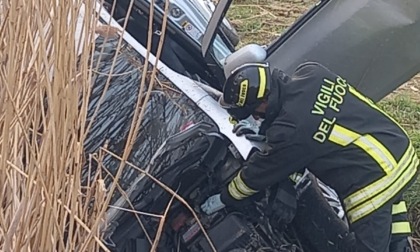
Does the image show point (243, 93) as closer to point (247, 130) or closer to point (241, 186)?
point (247, 130)

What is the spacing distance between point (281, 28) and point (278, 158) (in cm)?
386

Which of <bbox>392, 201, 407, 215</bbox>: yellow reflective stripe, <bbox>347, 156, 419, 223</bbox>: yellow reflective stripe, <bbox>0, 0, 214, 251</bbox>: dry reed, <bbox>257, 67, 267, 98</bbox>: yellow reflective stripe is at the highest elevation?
<bbox>0, 0, 214, 251</bbox>: dry reed

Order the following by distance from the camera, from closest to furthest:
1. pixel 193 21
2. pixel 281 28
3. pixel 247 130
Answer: pixel 247 130
pixel 193 21
pixel 281 28

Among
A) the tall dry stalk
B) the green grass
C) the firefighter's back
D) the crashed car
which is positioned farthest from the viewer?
the green grass

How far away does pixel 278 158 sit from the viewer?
11.3ft

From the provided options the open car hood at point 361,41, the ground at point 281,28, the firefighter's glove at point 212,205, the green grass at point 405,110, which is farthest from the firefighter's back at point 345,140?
the green grass at point 405,110

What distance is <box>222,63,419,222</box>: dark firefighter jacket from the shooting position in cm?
345

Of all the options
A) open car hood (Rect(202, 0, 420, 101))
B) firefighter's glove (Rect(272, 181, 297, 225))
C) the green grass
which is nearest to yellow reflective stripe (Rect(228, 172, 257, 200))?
firefighter's glove (Rect(272, 181, 297, 225))

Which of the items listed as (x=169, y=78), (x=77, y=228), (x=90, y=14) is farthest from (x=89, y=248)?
(x=169, y=78)

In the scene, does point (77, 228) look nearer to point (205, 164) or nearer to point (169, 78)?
point (205, 164)

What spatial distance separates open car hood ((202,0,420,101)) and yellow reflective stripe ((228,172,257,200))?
699 mm

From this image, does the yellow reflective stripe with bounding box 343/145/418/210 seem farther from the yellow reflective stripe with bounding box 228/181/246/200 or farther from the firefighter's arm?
the yellow reflective stripe with bounding box 228/181/246/200

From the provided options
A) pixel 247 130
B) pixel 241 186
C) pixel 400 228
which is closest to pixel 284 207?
pixel 241 186

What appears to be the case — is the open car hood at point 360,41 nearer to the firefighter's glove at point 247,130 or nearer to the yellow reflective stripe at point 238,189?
the firefighter's glove at point 247,130
